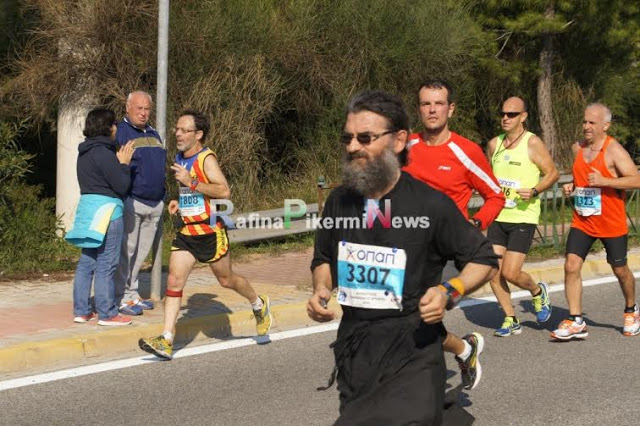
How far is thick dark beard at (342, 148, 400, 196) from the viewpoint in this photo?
14.4ft

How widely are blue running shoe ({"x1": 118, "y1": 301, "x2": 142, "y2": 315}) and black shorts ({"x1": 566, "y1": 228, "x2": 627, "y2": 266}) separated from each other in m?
3.76

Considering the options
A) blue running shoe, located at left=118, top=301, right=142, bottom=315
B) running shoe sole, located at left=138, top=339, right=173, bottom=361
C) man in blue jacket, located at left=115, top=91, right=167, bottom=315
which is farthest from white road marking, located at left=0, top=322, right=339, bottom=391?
man in blue jacket, located at left=115, top=91, right=167, bottom=315

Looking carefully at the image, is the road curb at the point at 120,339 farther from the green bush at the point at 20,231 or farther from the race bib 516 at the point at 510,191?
the green bush at the point at 20,231

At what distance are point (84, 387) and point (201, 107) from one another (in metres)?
7.86

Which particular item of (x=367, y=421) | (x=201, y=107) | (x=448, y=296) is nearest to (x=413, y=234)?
(x=448, y=296)

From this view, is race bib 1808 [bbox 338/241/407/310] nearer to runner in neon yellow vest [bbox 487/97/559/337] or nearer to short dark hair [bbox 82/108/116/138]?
runner in neon yellow vest [bbox 487/97/559/337]

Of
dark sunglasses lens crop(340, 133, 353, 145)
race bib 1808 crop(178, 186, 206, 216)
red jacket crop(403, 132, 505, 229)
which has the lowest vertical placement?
race bib 1808 crop(178, 186, 206, 216)

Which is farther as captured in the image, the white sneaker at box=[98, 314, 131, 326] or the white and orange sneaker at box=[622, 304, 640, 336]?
the white and orange sneaker at box=[622, 304, 640, 336]

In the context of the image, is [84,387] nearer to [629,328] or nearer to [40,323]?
[40,323]

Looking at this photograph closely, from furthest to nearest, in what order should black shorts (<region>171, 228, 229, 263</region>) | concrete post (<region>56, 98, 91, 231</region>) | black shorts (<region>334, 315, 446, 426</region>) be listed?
concrete post (<region>56, 98, 91, 231</region>) < black shorts (<region>171, 228, 229, 263</region>) < black shorts (<region>334, 315, 446, 426</region>)

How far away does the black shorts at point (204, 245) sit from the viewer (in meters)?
7.95

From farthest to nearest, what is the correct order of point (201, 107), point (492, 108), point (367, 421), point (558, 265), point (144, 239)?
point (492, 108) < point (201, 107) < point (558, 265) < point (144, 239) < point (367, 421)

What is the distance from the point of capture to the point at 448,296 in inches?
167

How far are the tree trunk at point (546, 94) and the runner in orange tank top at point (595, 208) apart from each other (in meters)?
10.4
